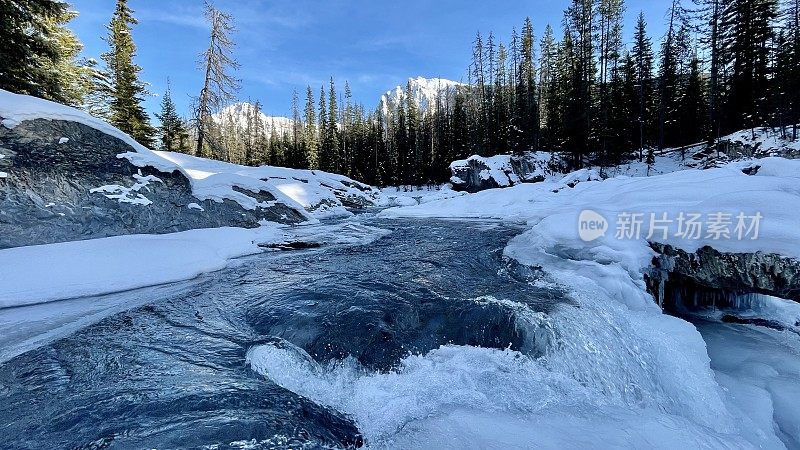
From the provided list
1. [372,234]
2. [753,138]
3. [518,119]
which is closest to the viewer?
[372,234]

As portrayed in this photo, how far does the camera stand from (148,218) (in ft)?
29.3

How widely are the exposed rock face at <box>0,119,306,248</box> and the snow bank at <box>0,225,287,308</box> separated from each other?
74 cm

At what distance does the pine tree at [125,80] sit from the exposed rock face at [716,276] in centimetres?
2990

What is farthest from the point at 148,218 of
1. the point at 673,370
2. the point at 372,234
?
the point at 673,370

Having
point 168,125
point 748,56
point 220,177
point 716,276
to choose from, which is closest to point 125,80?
point 168,125

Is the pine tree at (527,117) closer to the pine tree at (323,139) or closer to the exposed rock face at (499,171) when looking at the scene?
the exposed rock face at (499,171)

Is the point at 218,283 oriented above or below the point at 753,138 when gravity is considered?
below

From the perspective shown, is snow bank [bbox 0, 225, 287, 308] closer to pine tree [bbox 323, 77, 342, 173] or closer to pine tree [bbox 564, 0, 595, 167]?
pine tree [bbox 564, 0, 595, 167]

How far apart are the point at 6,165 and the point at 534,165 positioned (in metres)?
32.4

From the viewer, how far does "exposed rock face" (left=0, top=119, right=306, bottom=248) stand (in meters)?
7.03

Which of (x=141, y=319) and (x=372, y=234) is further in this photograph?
(x=372, y=234)

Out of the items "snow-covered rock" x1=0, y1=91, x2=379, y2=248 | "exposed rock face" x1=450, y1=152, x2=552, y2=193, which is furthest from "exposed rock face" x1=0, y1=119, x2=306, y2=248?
"exposed rock face" x1=450, y1=152, x2=552, y2=193

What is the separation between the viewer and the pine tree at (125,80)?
22797 millimetres

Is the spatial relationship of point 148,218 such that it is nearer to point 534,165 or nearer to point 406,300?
point 406,300
